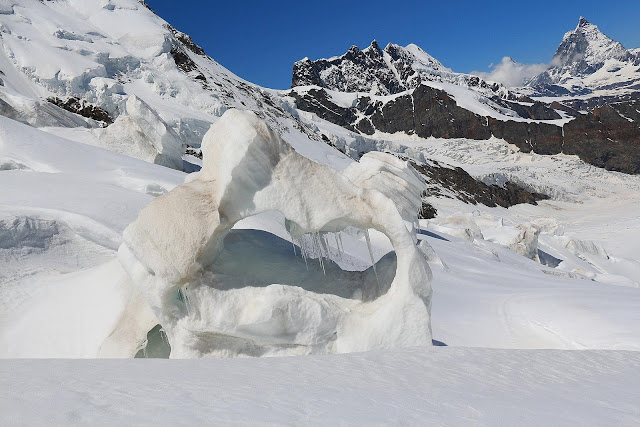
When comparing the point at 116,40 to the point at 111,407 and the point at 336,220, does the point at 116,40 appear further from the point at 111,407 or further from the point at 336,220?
the point at 111,407

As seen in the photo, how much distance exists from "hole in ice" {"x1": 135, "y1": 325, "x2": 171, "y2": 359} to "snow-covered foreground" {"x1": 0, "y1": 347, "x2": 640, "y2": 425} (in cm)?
231

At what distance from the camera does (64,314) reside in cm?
697

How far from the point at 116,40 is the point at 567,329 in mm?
45721

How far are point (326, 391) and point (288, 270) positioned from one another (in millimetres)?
3326

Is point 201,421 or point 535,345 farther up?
point 535,345

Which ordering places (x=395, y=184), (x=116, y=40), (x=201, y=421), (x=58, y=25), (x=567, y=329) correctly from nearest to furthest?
1. (x=201, y=421)
2. (x=567, y=329)
3. (x=395, y=184)
4. (x=58, y=25)
5. (x=116, y=40)

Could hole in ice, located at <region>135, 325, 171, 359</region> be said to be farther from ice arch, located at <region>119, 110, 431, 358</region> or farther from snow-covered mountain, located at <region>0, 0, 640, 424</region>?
ice arch, located at <region>119, 110, 431, 358</region>

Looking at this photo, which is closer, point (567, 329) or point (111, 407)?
point (111, 407)

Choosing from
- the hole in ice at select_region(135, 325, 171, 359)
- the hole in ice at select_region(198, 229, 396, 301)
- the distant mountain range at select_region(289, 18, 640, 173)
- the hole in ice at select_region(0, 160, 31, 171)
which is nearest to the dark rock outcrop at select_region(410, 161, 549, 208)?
the distant mountain range at select_region(289, 18, 640, 173)

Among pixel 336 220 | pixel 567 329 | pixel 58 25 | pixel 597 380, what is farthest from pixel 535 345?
pixel 58 25

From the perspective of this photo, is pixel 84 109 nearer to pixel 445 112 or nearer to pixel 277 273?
pixel 277 273

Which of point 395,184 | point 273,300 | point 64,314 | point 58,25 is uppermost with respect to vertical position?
point 58,25

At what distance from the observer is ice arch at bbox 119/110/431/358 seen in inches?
216

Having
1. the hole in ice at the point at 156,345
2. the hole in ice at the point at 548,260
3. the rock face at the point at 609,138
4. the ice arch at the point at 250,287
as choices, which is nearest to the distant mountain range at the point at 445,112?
the rock face at the point at 609,138
